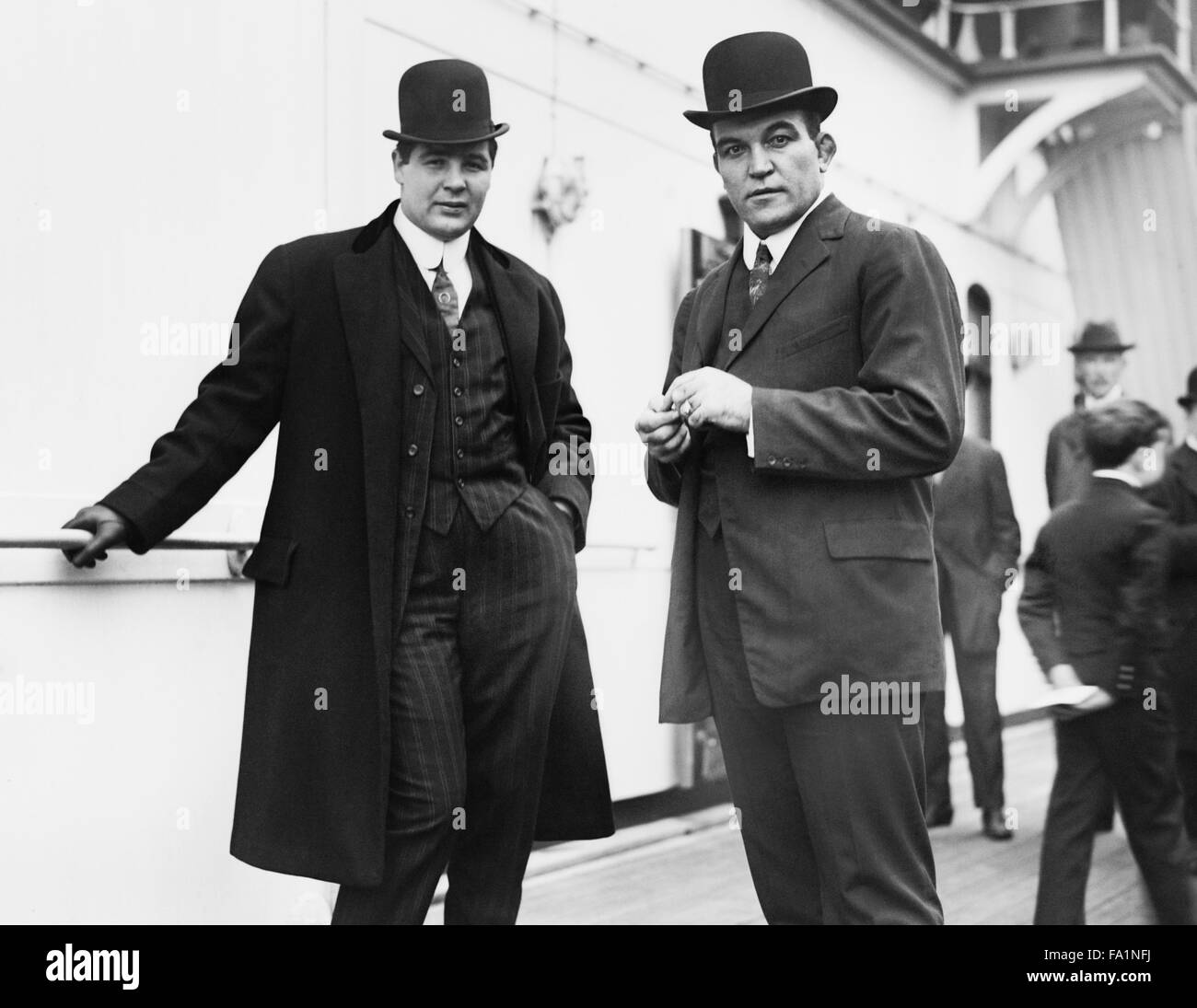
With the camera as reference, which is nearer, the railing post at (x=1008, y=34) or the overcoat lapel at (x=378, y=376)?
the overcoat lapel at (x=378, y=376)

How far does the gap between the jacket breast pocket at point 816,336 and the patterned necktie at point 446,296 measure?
2.29 ft

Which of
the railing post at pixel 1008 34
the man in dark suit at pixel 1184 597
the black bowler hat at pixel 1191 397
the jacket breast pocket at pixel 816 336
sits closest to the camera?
the jacket breast pocket at pixel 816 336

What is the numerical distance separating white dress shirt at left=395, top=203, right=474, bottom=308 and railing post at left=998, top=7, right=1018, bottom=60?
26.3 ft

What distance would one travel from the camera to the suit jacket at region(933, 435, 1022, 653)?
7402mm

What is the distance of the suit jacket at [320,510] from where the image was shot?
10.7 ft

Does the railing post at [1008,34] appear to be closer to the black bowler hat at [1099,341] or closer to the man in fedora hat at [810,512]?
the black bowler hat at [1099,341]

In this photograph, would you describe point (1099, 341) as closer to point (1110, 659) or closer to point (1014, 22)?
point (1110, 659)

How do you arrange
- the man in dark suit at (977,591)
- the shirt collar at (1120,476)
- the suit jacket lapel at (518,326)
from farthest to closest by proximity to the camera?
1. the man in dark suit at (977,591)
2. the shirt collar at (1120,476)
3. the suit jacket lapel at (518,326)

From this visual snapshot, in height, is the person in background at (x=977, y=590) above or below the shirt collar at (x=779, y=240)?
below

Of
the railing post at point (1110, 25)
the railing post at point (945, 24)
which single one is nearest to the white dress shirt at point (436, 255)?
the railing post at point (945, 24)

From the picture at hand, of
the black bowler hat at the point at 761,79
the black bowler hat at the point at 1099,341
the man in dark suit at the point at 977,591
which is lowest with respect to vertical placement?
the man in dark suit at the point at 977,591

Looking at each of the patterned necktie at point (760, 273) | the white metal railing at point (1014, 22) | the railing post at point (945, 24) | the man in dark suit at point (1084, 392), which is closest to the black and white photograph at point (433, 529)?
the patterned necktie at point (760, 273)

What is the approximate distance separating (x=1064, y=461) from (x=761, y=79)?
431 centimetres
